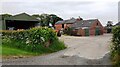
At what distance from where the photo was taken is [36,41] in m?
19.1

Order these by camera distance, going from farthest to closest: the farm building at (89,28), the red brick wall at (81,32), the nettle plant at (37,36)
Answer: the farm building at (89,28) → the red brick wall at (81,32) → the nettle plant at (37,36)

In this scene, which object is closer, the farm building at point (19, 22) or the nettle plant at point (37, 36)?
the nettle plant at point (37, 36)

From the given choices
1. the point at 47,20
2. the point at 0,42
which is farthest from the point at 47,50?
the point at 47,20

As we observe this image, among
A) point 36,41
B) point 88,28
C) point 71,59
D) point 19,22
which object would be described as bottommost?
point 88,28

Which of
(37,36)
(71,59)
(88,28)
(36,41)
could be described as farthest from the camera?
(88,28)

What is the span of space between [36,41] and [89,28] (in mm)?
43418

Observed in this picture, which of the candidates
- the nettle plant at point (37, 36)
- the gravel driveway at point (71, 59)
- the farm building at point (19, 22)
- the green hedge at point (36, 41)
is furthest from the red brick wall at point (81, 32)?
the gravel driveway at point (71, 59)

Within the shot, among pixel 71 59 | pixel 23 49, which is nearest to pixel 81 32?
pixel 23 49

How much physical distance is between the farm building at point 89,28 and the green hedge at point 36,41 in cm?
3911

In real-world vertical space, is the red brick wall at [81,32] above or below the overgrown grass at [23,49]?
below

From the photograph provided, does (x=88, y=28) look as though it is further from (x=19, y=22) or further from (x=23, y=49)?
(x=23, y=49)

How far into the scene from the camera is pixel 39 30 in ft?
64.6

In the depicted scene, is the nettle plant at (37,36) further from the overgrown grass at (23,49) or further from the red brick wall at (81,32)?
the red brick wall at (81,32)

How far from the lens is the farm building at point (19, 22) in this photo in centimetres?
4570
